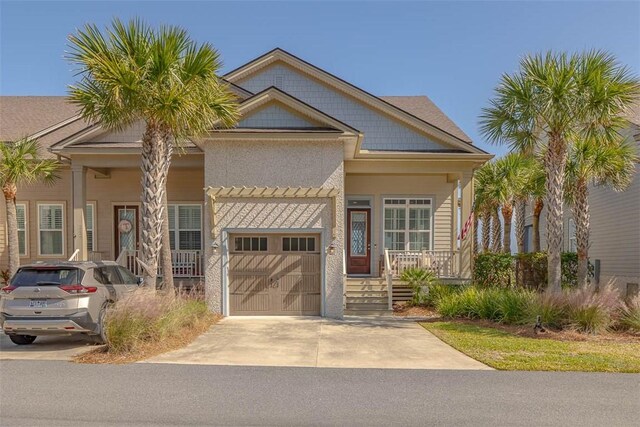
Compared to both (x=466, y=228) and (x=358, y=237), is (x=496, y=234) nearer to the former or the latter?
(x=466, y=228)

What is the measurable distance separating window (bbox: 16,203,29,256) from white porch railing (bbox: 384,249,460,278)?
46.0 feet

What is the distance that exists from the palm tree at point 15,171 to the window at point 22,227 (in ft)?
8.73

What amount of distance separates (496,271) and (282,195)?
26.2 feet

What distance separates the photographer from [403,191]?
15953mm

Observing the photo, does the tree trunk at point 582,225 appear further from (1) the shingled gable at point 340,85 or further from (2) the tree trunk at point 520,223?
(2) the tree trunk at point 520,223

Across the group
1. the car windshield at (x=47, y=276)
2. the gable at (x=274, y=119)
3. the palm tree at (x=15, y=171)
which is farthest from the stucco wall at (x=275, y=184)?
the palm tree at (x=15, y=171)

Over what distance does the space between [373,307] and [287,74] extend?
986cm

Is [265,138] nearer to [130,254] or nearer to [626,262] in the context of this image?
[130,254]

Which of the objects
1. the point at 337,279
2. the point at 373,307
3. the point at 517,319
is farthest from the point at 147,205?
the point at 517,319

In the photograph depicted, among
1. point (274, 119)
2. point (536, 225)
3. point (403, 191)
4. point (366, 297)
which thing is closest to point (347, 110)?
point (403, 191)

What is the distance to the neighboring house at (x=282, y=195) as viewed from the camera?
12.2 m

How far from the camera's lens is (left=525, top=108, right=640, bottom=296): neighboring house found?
1459 cm

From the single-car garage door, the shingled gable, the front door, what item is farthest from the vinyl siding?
the single-car garage door

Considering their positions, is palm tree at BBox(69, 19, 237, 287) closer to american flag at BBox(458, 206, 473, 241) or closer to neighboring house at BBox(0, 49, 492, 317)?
neighboring house at BBox(0, 49, 492, 317)
